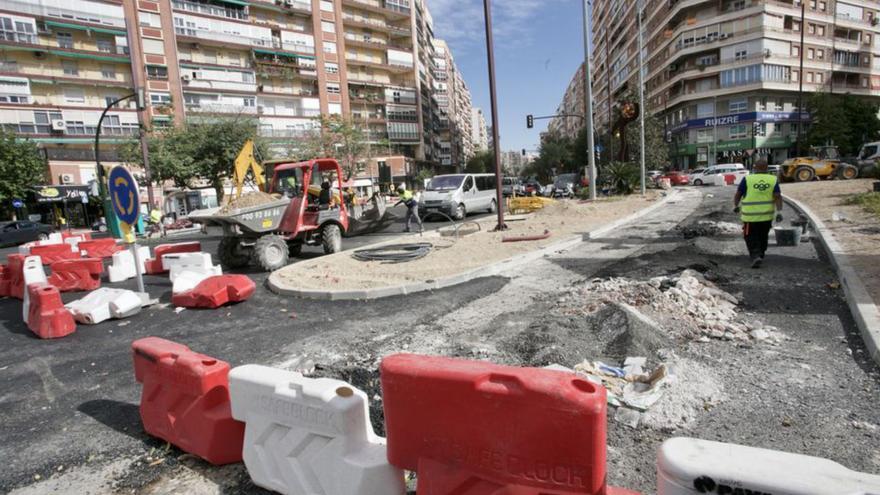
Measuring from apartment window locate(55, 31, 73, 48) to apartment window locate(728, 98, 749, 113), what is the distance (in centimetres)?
6766

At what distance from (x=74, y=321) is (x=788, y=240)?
37.3 feet

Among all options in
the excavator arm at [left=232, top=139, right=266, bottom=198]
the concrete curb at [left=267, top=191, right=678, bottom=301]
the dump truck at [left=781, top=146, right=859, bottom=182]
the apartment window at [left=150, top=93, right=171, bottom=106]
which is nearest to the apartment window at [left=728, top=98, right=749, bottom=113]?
the dump truck at [left=781, top=146, right=859, bottom=182]

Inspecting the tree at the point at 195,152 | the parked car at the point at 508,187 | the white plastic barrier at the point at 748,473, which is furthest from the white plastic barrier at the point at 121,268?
the tree at the point at 195,152

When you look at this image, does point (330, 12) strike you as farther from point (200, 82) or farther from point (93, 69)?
point (93, 69)

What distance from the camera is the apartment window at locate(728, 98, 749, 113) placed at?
53812 millimetres

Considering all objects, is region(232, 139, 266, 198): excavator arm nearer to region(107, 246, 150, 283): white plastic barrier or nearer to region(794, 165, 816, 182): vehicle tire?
region(107, 246, 150, 283): white plastic barrier

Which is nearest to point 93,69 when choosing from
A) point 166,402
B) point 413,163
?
point 413,163

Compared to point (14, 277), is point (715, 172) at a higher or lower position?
higher

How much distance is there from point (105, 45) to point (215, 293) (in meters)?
51.2

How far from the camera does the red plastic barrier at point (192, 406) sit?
2.86 metres

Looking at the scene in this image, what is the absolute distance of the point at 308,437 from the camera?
2.46 m

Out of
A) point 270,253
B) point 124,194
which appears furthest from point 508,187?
point 124,194

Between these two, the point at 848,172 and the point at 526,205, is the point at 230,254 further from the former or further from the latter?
the point at 848,172

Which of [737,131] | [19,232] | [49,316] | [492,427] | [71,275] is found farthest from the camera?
[737,131]
